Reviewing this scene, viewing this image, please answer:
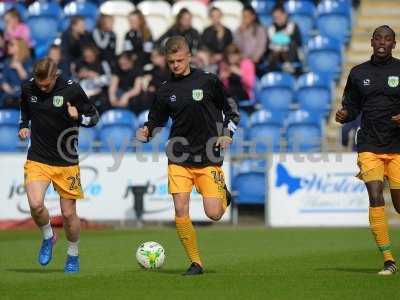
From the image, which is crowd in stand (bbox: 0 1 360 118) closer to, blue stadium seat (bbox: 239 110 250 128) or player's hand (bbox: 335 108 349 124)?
blue stadium seat (bbox: 239 110 250 128)

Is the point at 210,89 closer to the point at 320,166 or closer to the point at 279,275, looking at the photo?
the point at 279,275

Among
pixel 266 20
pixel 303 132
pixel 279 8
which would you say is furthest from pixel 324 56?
pixel 303 132

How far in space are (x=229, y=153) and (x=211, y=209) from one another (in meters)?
9.88

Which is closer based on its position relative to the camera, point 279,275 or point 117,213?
point 279,275

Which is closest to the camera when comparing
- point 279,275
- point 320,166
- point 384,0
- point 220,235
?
point 279,275

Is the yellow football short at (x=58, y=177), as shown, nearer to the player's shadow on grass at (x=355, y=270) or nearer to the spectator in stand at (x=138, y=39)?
the player's shadow on grass at (x=355, y=270)

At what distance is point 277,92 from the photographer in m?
23.1

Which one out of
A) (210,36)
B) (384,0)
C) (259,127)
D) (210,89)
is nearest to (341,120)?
(210,89)

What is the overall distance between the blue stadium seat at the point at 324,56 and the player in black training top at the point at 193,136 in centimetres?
1247

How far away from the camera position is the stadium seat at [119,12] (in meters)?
26.0

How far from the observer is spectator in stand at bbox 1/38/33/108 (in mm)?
23500

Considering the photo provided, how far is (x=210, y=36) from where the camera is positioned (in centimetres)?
2395

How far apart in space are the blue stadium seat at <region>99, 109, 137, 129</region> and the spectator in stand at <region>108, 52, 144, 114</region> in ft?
1.49

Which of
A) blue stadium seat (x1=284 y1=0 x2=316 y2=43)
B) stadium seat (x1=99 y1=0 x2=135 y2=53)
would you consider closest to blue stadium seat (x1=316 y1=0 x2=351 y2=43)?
blue stadium seat (x1=284 y1=0 x2=316 y2=43)
